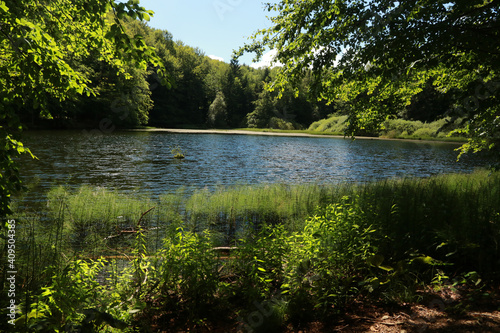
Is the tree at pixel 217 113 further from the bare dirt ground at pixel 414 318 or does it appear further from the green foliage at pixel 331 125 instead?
the bare dirt ground at pixel 414 318

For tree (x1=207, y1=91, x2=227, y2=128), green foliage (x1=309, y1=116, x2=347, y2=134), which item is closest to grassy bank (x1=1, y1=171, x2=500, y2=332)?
green foliage (x1=309, y1=116, x2=347, y2=134)

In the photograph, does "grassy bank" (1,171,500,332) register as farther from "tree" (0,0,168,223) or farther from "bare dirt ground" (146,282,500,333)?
"tree" (0,0,168,223)

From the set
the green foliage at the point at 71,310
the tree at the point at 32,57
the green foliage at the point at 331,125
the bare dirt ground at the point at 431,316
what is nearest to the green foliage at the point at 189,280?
the green foliage at the point at 71,310

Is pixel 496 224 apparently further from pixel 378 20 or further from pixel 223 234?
pixel 223 234

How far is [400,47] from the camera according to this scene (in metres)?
6.27

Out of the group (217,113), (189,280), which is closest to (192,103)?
(217,113)

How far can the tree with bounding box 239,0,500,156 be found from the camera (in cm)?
588

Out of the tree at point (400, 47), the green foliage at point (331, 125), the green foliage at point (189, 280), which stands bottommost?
the green foliage at point (189, 280)

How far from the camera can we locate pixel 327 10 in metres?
7.16

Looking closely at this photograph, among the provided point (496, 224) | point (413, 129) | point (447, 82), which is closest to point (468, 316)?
point (496, 224)

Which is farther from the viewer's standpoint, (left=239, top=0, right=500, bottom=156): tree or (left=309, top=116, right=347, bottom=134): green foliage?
(left=309, top=116, right=347, bottom=134): green foliage

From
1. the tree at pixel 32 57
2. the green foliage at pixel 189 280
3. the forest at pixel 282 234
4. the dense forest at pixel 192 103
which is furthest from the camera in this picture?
the dense forest at pixel 192 103

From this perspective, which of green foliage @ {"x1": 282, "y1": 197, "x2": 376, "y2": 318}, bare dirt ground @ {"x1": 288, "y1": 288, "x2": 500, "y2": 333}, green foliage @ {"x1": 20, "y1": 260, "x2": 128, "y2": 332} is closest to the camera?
green foliage @ {"x1": 20, "y1": 260, "x2": 128, "y2": 332}

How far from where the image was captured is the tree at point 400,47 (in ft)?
19.3
